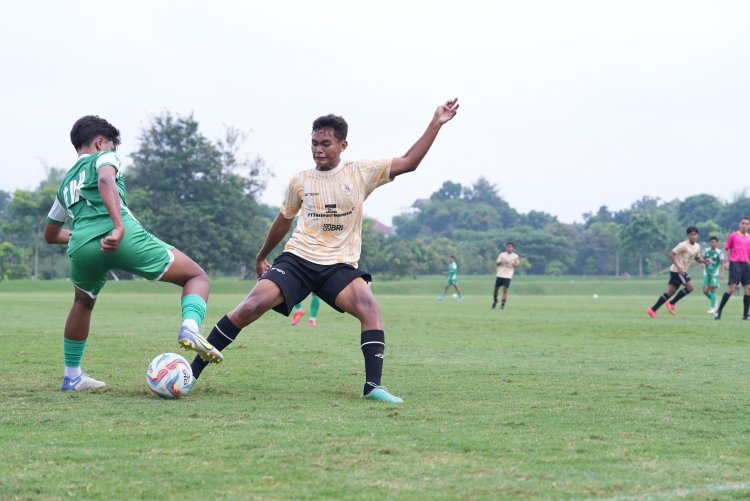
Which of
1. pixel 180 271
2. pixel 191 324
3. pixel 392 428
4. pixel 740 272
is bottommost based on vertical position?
pixel 392 428

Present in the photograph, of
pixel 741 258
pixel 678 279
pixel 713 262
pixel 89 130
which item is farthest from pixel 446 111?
pixel 713 262

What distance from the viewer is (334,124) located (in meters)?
7.43

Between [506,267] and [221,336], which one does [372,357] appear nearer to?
[221,336]

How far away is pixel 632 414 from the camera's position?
6281mm

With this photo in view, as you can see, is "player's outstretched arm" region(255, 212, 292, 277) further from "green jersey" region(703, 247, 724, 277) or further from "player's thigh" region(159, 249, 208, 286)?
"green jersey" region(703, 247, 724, 277)

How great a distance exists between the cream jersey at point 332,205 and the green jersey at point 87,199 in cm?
128

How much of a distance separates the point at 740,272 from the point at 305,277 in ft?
52.2

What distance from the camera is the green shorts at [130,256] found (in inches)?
271

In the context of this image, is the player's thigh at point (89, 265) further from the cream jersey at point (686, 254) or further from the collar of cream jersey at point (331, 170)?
the cream jersey at point (686, 254)

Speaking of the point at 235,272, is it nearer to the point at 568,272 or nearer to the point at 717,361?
the point at 568,272

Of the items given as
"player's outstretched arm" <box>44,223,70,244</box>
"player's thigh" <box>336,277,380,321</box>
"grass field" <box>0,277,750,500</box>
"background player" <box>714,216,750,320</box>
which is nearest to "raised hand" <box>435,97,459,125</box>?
"player's thigh" <box>336,277,380,321</box>

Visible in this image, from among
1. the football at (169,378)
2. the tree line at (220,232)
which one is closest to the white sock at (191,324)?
the football at (169,378)

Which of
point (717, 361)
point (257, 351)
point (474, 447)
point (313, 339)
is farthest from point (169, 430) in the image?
point (313, 339)

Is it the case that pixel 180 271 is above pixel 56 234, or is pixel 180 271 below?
below
